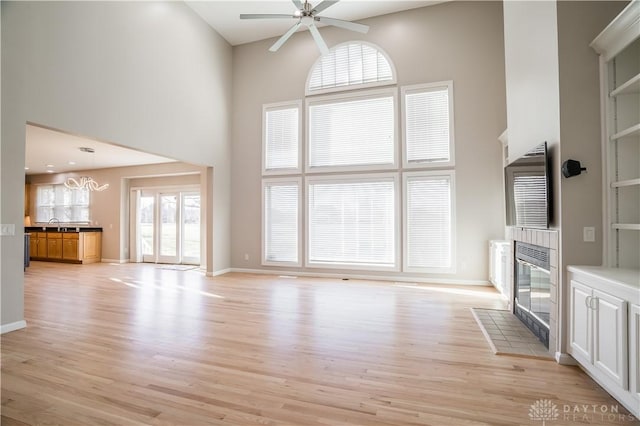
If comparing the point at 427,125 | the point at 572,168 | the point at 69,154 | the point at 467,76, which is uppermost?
the point at 467,76

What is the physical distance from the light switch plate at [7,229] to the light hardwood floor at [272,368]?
1.04 metres

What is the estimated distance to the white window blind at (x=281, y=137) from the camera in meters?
6.54

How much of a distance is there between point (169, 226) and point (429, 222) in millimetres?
6979

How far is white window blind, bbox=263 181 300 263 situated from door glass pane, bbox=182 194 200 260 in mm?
2622

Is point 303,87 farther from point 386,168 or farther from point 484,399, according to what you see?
point 484,399

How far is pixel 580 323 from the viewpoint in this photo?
7.48 feet

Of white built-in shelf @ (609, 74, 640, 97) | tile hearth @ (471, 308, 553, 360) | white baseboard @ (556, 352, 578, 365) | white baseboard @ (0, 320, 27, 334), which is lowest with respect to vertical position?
tile hearth @ (471, 308, 553, 360)

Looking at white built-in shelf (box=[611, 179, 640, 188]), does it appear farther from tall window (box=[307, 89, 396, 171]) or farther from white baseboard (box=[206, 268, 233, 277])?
white baseboard (box=[206, 268, 233, 277])

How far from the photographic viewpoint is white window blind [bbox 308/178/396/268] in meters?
5.88

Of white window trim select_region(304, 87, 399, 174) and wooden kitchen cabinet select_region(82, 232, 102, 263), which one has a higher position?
white window trim select_region(304, 87, 399, 174)

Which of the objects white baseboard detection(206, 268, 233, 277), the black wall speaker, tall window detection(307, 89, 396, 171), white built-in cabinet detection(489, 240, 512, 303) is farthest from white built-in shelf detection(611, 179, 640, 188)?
white baseboard detection(206, 268, 233, 277)

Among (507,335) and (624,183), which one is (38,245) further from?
(624,183)

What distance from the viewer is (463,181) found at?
213 inches

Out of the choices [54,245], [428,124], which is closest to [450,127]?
[428,124]
